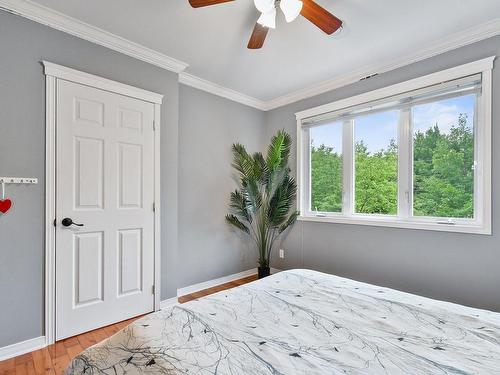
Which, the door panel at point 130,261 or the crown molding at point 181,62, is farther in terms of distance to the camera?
the door panel at point 130,261

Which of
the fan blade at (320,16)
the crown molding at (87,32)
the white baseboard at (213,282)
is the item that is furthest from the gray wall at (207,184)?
the fan blade at (320,16)

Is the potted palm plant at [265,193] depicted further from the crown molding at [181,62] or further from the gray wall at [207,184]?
the crown molding at [181,62]

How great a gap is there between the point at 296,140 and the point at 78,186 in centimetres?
251

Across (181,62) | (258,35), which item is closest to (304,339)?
(258,35)

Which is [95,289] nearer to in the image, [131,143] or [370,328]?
[131,143]

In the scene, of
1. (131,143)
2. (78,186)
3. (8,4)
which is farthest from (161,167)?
(8,4)

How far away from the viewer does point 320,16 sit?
62.4 inches

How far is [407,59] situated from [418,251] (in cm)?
182

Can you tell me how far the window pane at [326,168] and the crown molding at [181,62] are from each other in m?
0.50

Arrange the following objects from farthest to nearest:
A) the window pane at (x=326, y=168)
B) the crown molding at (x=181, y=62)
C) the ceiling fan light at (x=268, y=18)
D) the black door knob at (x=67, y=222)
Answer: the window pane at (x=326, y=168) < the black door knob at (x=67, y=222) < the crown molding at (x=181, y=62) < the ceiling fan light at (x=268, y=18)

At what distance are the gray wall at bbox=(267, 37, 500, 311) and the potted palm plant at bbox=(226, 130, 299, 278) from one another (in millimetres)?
384

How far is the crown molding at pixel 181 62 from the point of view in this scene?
192cm

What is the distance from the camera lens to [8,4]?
5.93 ft

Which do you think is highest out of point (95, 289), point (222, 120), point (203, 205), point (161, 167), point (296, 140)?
point (222, 120)
